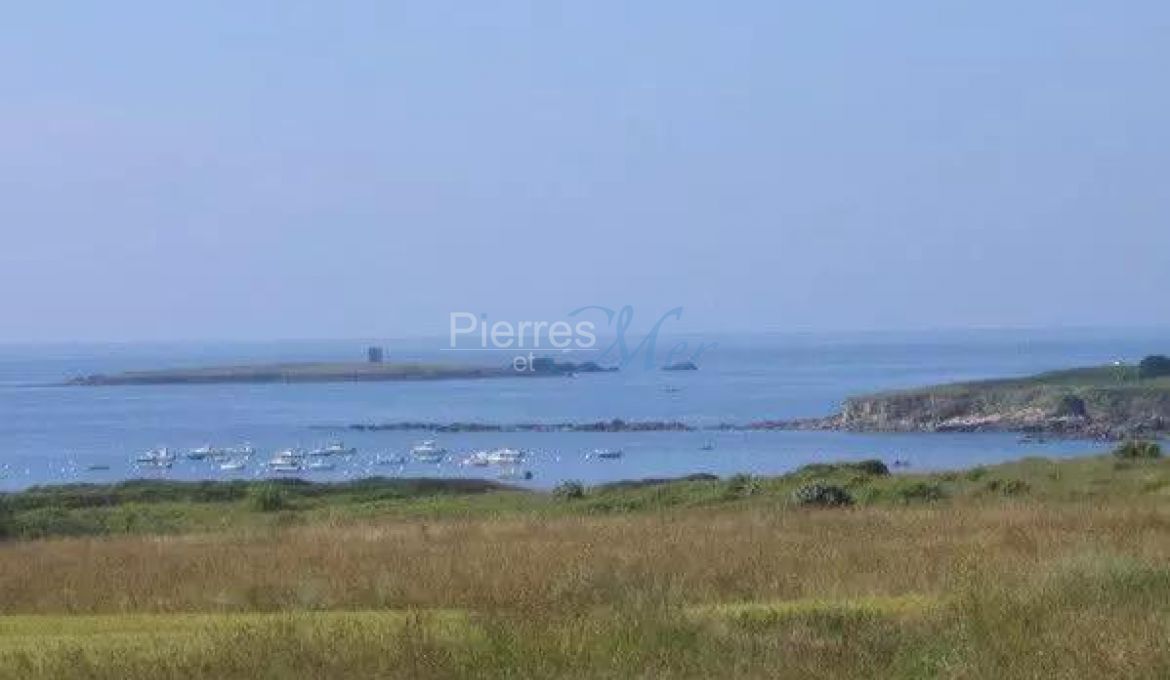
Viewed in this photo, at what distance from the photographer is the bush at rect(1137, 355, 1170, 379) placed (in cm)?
13262

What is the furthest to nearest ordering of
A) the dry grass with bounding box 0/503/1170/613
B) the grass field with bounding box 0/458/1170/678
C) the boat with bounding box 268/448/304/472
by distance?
the boat with bounding box 268/448/304/472 < the dry grass with bounding box 0/503/1170/613 < the grass field with bounding box 0/458/1170/678

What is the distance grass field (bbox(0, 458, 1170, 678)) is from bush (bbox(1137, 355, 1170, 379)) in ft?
364

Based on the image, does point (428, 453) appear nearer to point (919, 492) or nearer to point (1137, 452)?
point (1137, 452)

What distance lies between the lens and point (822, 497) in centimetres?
2775

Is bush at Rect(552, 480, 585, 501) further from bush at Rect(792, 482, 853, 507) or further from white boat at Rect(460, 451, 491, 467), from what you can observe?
white boat at Rect(460, 451, 491, 467)

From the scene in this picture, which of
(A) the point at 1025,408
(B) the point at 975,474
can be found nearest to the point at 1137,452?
(B) the point at 975,474

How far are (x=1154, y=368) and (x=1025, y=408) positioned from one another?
1885cm

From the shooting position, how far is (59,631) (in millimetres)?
12203

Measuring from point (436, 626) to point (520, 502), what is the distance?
25551 mm

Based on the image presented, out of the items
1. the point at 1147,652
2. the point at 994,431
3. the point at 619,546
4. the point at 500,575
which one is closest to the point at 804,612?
the point at 1147,652

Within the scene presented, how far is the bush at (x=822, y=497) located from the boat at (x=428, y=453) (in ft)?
244

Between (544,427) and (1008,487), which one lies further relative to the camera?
(544,427)

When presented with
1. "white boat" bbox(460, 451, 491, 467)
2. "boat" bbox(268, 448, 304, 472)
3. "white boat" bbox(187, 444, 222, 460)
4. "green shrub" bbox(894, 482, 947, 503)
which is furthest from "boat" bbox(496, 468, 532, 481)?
"green shrub" bbox(894, 482, 947, 503)

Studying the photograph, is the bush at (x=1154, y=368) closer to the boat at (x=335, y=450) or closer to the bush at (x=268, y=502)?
the boat at (x=335, y=450)
